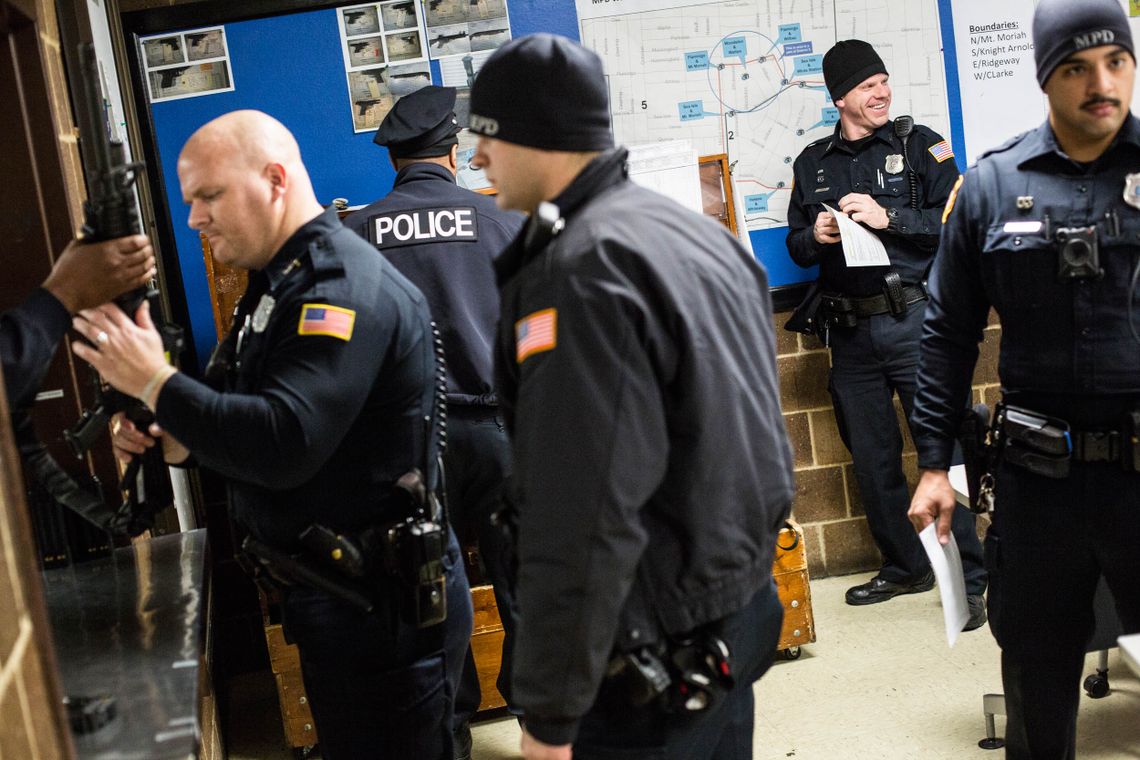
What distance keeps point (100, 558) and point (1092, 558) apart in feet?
6.33

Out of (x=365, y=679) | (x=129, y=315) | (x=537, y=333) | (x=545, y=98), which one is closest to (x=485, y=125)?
(x=545, y=98)

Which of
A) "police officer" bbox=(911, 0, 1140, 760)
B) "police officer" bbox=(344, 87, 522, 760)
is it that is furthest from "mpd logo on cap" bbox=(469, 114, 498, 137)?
"police officer" bbox=(344, 87, 522, 760)

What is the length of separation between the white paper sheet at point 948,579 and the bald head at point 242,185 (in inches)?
58.3

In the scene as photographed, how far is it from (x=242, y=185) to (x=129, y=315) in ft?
0.96

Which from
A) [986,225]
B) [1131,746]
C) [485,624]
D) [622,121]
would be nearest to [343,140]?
[622,121]

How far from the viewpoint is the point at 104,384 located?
2121 mm

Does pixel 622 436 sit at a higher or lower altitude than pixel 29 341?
lower

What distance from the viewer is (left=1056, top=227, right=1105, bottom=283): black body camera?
225cm

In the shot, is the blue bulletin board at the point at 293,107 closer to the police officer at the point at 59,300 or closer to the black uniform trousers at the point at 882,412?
the black uniform trousers at the point at 882,412

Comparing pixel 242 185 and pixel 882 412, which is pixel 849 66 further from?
pixel 242 185

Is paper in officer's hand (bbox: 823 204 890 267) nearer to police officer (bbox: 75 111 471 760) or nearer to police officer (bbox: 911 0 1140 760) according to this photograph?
police officer (bbox: 911 0 1140 760)

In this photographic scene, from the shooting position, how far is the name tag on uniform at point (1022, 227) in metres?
2.33

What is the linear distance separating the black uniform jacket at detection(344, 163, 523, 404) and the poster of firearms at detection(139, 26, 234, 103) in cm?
119

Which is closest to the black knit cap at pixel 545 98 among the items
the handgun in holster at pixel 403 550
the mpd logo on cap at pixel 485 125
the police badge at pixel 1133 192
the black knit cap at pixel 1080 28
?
the mpd logo on cap at pixel 485 125
